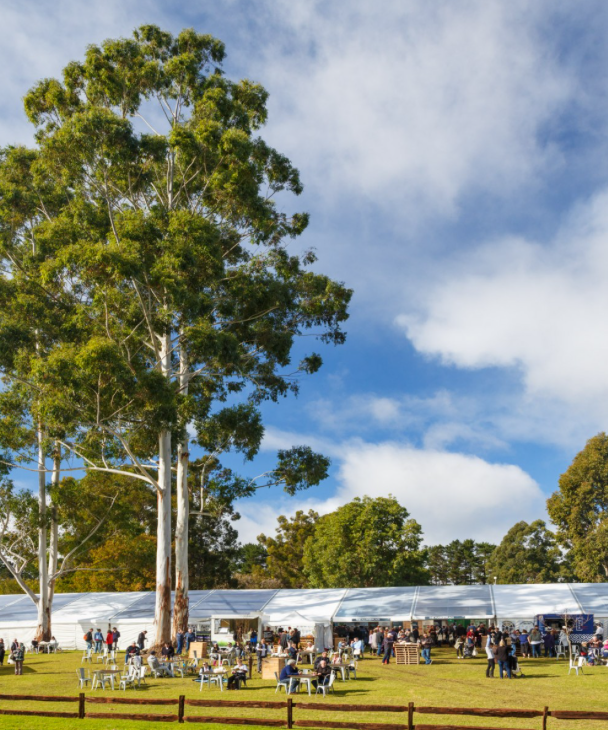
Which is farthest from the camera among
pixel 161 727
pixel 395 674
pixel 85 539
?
pixel 85 539

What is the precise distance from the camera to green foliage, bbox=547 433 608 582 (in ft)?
140

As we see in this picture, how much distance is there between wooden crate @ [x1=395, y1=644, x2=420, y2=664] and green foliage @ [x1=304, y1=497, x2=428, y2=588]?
2241 centimetres

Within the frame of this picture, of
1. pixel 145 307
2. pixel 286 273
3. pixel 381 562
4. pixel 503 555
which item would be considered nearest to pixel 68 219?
pixel 145 307

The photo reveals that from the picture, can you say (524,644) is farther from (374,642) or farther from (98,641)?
(98,641)

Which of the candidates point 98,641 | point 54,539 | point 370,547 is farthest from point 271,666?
point 370,547

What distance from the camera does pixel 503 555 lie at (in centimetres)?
5894

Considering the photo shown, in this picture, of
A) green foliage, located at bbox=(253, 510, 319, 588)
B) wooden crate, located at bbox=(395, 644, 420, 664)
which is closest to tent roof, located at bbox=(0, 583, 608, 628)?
wooden crate, located at bbox=(395, 644, 420, 664)

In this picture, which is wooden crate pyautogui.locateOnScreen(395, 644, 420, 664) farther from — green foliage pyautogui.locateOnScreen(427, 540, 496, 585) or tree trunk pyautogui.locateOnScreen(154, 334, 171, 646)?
green foliage pyautogui.locateOnScreen(427, 540, 496, 585)

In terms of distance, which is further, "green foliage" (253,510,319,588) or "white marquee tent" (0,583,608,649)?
"green foliage" (253,510,319,588)

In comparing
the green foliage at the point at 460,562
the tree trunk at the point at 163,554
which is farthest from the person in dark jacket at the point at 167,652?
the green foliage at the point at 460,562

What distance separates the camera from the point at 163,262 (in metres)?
22.5

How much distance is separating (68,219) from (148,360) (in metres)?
5.77

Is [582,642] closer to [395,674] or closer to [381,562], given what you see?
[395,674]

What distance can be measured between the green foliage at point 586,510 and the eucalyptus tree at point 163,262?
24.6m
